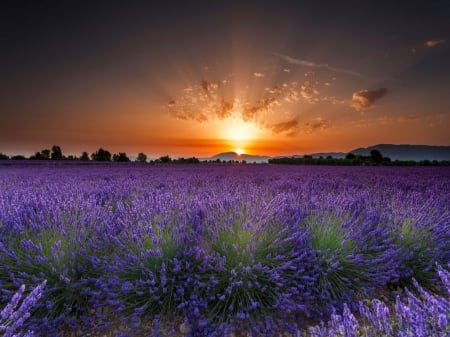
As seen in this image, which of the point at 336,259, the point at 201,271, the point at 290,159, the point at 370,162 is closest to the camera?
the point at 201,271

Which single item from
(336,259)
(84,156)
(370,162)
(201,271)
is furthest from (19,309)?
(84,156)

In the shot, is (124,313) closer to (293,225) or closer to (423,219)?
(293,225)

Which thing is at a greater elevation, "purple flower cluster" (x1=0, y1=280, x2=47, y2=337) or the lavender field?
"purple flower cluster" (x1=0, y1=280, x2=47, y2=337)

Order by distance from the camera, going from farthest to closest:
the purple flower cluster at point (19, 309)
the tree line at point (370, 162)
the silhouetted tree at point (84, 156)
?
the silhouetted tree at point (84, 156) → the tree line at point (370, 162) → the purple flower cluster at point (19, 309)

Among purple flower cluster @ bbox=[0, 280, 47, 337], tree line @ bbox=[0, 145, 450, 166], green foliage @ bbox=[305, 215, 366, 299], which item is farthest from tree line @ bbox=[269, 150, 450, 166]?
purple flower cluster @ bbox=[0, 280, 47, 337]

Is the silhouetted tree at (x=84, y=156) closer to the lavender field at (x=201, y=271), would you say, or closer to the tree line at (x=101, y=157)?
the tree line at (x=101, y=157)

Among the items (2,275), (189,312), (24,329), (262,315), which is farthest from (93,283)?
(262,315)

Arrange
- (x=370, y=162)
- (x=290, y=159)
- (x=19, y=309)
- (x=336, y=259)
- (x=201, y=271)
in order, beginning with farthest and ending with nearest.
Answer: (x=290, y=159) → (x=370, y=162) → (x=336, y=259) → (x=201, y=271) → (x=19, y=309)

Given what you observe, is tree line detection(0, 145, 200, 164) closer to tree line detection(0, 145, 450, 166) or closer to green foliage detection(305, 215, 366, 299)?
tree line detection(0, 145, 450, 166)

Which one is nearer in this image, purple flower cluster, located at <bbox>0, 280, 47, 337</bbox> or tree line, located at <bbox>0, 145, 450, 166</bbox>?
purple flower cluster, located at <bbox>0, 280, 47, 337</bbox>

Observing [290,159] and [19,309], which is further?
[290,159]

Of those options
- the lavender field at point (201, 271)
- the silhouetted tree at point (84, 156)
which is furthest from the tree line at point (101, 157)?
the lavender field at point (201, 271)

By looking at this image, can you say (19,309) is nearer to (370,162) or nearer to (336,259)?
(336,259)

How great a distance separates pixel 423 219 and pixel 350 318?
2471 millimetres
